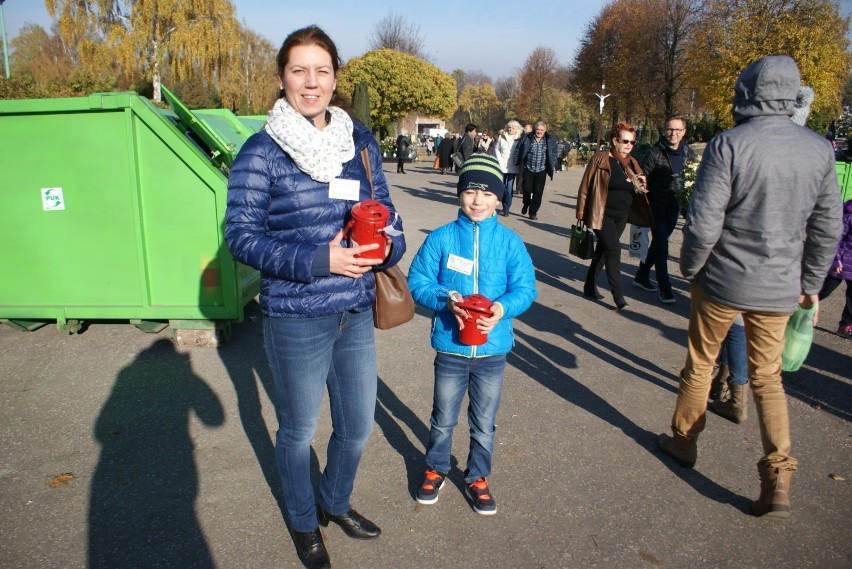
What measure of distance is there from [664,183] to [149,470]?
5.41m

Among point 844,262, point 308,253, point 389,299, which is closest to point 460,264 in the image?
point 389,299

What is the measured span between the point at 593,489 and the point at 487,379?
2.89 feet

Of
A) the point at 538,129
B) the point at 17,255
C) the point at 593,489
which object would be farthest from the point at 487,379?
the point at 538,129

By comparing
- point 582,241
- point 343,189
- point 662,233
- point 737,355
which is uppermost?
point 343,189

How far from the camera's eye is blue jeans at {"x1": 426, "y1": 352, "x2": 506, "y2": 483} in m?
2.75

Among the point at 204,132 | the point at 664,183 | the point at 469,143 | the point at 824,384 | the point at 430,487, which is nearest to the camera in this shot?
the point at 430,487

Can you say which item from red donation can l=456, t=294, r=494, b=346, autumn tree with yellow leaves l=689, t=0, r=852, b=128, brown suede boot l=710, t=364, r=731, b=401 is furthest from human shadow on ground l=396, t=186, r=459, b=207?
autumn tree with yellow leaves l=689, t=0, r=852, b=128

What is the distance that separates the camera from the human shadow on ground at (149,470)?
2584mm

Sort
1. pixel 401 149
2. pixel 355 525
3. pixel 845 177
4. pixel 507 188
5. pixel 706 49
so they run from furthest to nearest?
pixel 706 49
pixel 401 149
pixel 507 188
pixel 845 177
pixel 355 525

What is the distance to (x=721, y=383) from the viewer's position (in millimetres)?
4051

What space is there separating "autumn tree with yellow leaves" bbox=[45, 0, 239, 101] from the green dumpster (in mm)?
29433

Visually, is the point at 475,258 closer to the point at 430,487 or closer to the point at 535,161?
the point at 430,487

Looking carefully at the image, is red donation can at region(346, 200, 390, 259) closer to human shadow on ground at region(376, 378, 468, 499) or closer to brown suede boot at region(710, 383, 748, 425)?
human shadow on ground at region(376, 378, 468, 499)

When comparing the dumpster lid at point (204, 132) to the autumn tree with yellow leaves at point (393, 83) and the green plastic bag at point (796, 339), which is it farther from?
the autumn tree with yellow leaves at point (393, 83)
